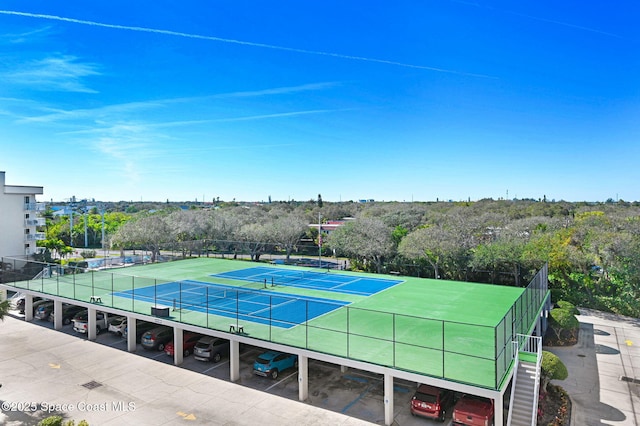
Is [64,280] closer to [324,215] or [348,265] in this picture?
[348,265]

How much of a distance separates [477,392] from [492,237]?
1359 inches

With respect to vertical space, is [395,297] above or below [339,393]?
above

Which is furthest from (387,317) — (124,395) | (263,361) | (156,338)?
(124,395)

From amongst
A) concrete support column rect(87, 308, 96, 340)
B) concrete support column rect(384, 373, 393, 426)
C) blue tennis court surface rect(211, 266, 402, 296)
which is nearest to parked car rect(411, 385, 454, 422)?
concrete support column rect(384, 373, 393, 426)

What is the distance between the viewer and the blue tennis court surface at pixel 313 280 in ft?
104

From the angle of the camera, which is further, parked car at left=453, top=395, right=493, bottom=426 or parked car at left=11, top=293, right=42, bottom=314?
parked car at left=11, top=293, right=42, bottom=314

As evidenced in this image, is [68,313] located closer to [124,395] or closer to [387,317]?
[124,395]

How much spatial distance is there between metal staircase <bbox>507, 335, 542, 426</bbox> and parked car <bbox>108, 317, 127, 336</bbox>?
21038 millimetres

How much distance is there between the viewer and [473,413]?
50.3ft

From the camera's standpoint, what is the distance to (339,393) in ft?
61.3

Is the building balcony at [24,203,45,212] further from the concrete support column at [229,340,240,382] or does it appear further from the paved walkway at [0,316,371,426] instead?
the concrete support column at [229,340,240,382]

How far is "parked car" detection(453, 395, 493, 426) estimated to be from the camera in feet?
49.7

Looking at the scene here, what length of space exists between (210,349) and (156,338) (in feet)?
12.7

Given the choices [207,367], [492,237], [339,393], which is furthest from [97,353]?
[492,237]
